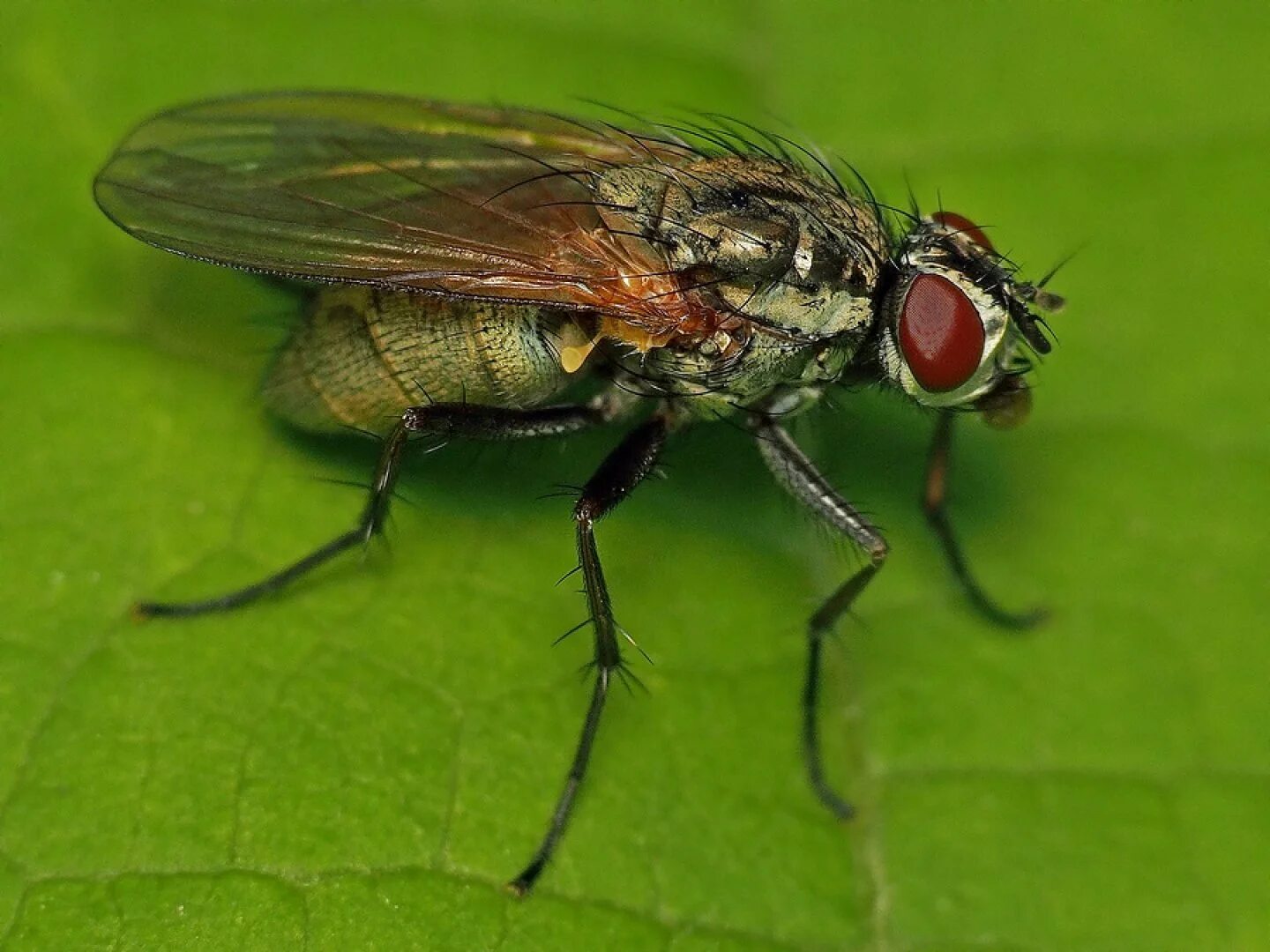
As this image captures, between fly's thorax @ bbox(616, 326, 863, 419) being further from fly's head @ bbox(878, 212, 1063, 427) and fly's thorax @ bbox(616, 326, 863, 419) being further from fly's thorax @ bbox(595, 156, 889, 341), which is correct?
fly's head @ bbox(878, 212, 1063, 427)

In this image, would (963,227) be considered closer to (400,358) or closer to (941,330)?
(941,330)

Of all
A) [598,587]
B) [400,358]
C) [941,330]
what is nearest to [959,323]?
[941,330]

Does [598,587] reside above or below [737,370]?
below

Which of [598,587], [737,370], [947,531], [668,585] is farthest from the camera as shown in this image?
[947,531]

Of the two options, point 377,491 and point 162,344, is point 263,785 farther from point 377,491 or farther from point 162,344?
point 162,344

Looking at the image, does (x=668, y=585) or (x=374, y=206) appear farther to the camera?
(x=668, y=585)

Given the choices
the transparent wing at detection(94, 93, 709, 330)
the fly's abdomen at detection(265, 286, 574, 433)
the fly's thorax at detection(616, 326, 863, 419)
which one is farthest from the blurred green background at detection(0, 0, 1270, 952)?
the transparent wing at detection(94, 93, 709, 330)
